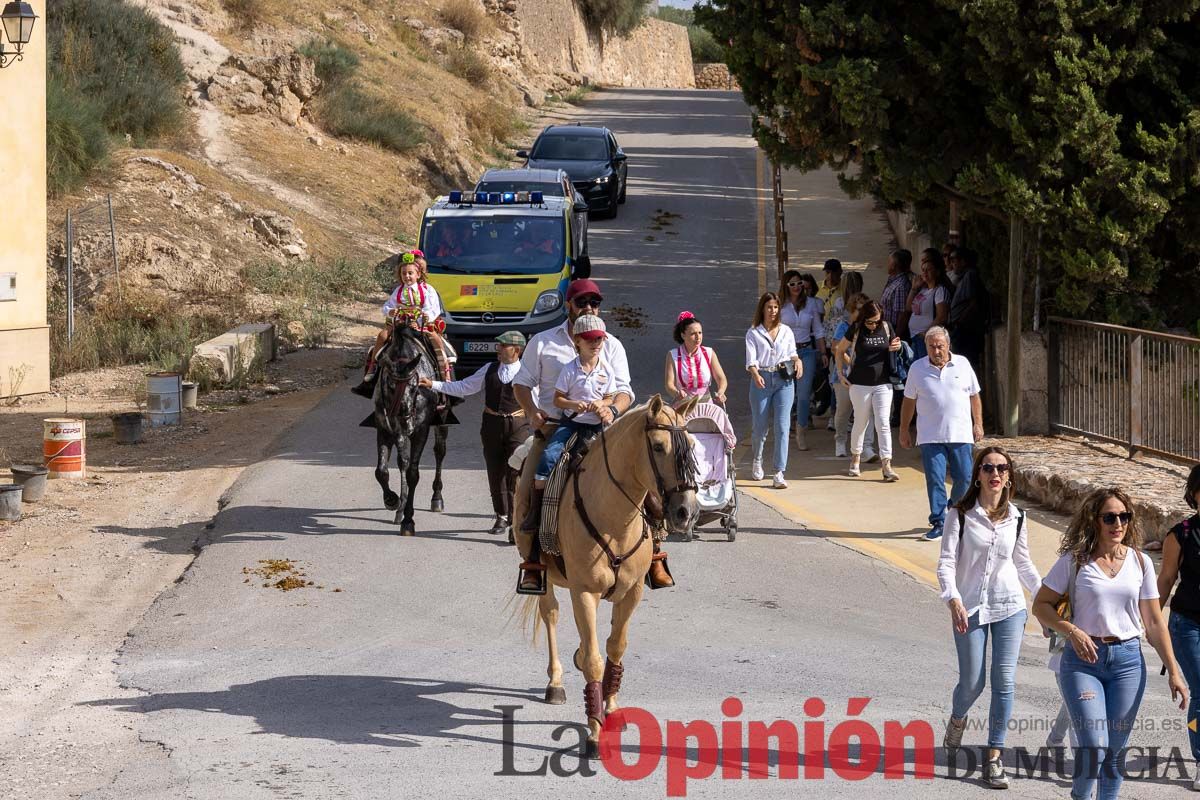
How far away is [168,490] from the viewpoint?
15305 millimetres

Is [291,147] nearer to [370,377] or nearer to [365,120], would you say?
→ [365,120]

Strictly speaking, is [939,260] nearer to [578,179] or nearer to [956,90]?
[956,90]

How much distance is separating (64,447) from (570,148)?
19768 mm

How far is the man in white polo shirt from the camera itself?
40.9 ft

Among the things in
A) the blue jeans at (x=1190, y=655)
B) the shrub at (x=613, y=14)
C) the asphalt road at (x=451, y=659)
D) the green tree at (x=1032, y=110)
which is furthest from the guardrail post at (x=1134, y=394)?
the shrub at (x=613, y=14)

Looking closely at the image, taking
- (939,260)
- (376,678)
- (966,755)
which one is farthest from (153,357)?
(966,755)

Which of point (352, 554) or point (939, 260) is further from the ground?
point (939, 260)

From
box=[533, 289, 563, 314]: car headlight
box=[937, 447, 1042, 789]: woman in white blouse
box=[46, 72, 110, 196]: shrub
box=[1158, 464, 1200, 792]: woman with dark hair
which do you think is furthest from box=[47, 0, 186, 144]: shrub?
box=[1158, 464, 1200, 792]: woman with dark hair

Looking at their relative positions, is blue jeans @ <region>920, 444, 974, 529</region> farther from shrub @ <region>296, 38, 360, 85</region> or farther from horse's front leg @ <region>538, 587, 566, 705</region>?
shrub @ <region>296, 38, 360, 85</region>

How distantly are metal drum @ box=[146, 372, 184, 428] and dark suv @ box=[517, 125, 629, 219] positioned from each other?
15420mm

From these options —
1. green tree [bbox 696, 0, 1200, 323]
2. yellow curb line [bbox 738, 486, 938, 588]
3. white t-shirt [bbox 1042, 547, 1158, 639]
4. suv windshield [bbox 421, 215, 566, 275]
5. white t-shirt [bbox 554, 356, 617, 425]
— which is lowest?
yellow curb line [bbox 738, 486, 938, 588]

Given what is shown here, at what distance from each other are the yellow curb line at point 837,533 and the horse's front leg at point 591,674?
461 centimetres

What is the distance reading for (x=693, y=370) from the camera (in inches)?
527

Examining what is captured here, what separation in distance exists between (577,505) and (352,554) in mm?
4951
